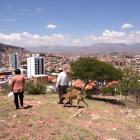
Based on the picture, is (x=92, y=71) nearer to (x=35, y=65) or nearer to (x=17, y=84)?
(x=17, y=84)

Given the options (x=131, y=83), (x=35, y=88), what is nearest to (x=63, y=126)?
(x=35, y=88)

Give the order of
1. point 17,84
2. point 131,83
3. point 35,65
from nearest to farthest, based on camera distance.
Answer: point 17,84, point 131,83, point 35,65

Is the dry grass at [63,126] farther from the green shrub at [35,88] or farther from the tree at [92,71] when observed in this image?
the tree at [92,71]

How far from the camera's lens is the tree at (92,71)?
12.7 meters

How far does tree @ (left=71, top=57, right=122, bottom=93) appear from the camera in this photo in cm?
1272

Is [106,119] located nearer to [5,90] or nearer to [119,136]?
[119,136]

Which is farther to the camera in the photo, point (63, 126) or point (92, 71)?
point (92, 71)

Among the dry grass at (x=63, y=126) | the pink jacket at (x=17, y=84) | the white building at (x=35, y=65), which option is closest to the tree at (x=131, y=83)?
the dry grass at (x=63, y=126)

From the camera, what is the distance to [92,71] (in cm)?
1269

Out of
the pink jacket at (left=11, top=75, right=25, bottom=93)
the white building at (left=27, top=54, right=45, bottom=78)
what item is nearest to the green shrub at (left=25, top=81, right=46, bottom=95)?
the pink jacket at (left=11, top=75, right=25, bottom=93)

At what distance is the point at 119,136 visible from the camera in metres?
3.98

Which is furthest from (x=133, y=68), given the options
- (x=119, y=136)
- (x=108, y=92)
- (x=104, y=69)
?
(x=108, y=92)

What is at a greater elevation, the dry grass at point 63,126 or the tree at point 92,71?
the tree at point 92,71

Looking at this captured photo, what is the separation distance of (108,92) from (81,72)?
54.2 ft
